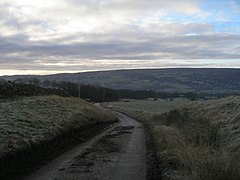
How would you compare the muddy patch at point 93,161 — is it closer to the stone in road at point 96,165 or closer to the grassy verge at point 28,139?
the stone in road at point 96,165

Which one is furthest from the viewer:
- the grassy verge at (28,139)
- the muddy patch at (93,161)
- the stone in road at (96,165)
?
the grassy verge at (28,139)

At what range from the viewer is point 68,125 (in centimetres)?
2359

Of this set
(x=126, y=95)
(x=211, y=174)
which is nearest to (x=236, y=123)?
(x=211, y=174)

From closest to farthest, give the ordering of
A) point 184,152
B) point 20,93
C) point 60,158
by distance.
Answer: point 184,152
point 60,158
point 20,93

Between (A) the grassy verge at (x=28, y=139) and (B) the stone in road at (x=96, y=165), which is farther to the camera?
(A) the grassy verge at (x=28, y=139)

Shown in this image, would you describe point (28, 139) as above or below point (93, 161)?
above

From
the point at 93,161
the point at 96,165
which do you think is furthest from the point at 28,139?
the point at 96,165

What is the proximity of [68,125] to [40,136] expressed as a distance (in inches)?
268

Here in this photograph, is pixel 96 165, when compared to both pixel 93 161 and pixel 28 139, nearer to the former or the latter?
pixel 93 161

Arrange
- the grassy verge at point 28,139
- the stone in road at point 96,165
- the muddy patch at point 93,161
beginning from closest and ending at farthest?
the stone in road at point 96,165, the muddy patch at point 93,161, the grassy verge at point 28,139

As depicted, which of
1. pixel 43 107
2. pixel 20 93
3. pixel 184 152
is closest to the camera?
pixel 184 152

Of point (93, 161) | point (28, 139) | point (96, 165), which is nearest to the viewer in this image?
point (96, 165)

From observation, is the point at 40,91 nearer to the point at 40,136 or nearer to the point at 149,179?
the point at 40,136

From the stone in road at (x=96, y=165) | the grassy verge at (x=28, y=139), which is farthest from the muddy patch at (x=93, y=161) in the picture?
the grassy verge at (x=28, y=139)
